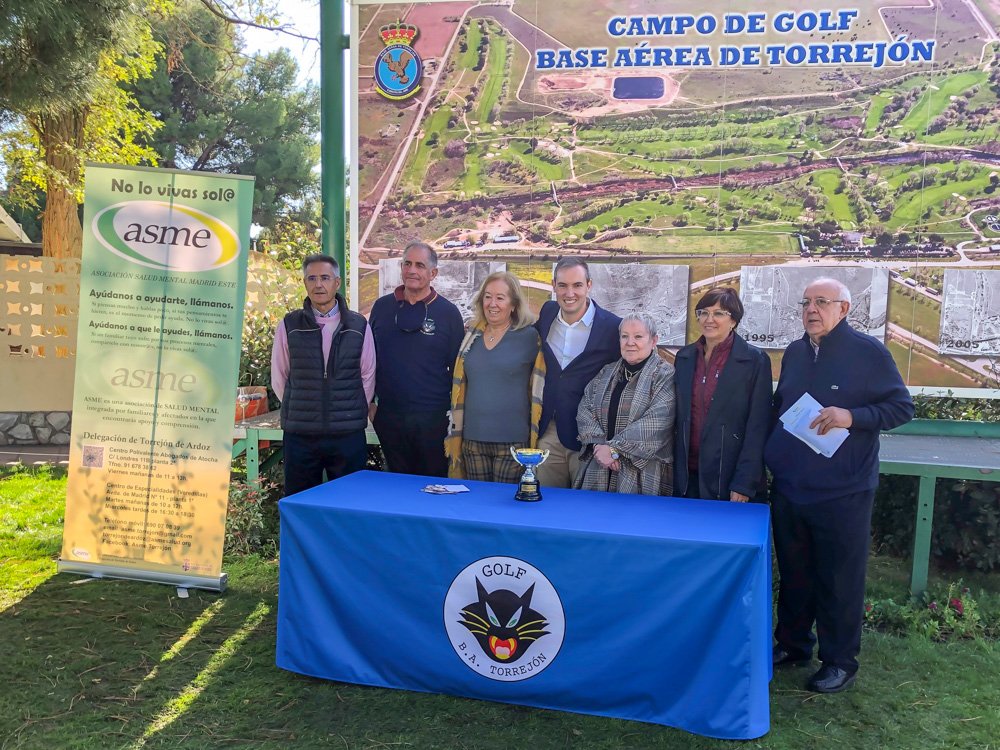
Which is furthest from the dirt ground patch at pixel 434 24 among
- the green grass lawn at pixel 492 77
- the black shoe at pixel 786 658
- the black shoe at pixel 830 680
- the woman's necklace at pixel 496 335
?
the black shoe at pixel 830 680

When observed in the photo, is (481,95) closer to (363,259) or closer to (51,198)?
(363,259)

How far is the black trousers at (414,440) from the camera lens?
3.42 metres

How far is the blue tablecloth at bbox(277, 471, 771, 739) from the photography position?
88.6 inches

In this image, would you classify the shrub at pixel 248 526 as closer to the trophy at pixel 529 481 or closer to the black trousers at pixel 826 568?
the trophy at pixel 529 481

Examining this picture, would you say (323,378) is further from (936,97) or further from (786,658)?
(936,97)

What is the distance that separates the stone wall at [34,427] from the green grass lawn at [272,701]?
13.6 feet

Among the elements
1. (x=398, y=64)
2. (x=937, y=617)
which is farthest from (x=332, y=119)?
(x=937, y=617)

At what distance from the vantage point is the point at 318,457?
3.34 m

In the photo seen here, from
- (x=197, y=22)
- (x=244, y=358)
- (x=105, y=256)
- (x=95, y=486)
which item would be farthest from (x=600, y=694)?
(x=197, y=22)

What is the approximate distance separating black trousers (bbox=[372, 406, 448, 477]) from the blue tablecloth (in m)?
0.66

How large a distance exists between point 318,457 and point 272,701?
1.01 m

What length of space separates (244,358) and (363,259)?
1.28 m

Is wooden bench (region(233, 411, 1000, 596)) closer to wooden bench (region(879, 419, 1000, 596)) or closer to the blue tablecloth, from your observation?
wooden bench (region(879, 419, 1000, 596))

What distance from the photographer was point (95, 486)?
11.4 feet
